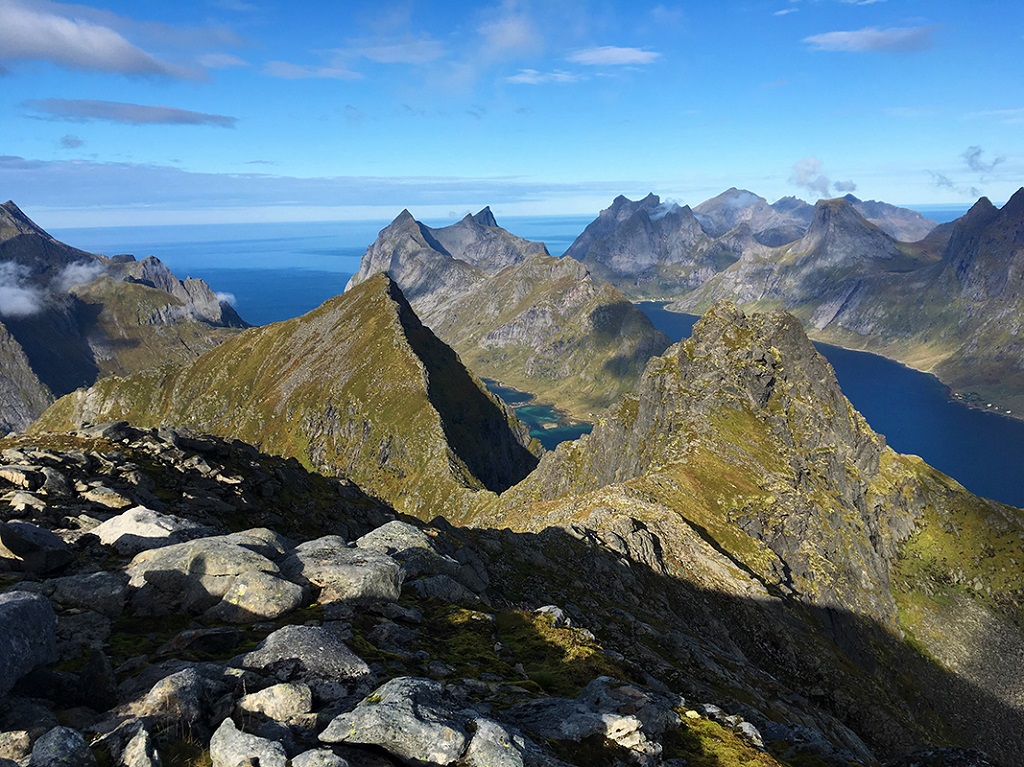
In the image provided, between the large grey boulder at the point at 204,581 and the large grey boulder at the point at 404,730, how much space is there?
8047mm

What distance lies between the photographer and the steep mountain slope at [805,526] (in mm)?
69250

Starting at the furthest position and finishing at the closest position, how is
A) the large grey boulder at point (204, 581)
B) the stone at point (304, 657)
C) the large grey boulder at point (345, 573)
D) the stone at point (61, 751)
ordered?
the large grey boulder at point (345, 573), the large grey boulder at point (204, 581), the stone at point (304, 657), the stone at point (61, 751)

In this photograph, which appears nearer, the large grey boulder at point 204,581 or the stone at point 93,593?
the stone at point 93,593

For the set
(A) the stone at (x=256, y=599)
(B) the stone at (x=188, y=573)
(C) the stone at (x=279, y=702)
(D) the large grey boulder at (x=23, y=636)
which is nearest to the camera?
(D) the large grey boulder at (x=23, y=636)

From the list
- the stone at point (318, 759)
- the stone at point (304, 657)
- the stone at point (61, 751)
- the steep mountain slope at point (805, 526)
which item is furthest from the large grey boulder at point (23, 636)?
the steep mountain slope at point (805, 526)

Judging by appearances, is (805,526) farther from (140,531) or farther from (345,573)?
(140,531)

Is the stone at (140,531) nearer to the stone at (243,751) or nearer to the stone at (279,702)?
the stone at (279,702)

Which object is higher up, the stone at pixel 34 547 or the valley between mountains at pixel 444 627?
the stone at pixel 34 547

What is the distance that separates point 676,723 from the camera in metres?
19.6

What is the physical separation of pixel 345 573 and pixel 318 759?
1158 cm

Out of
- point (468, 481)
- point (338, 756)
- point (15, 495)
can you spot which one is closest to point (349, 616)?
point (338, 756)

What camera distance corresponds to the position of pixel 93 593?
64.3 ft

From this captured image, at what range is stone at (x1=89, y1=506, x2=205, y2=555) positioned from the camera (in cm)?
2444

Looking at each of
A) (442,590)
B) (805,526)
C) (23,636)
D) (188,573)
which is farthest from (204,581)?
(805,526)
